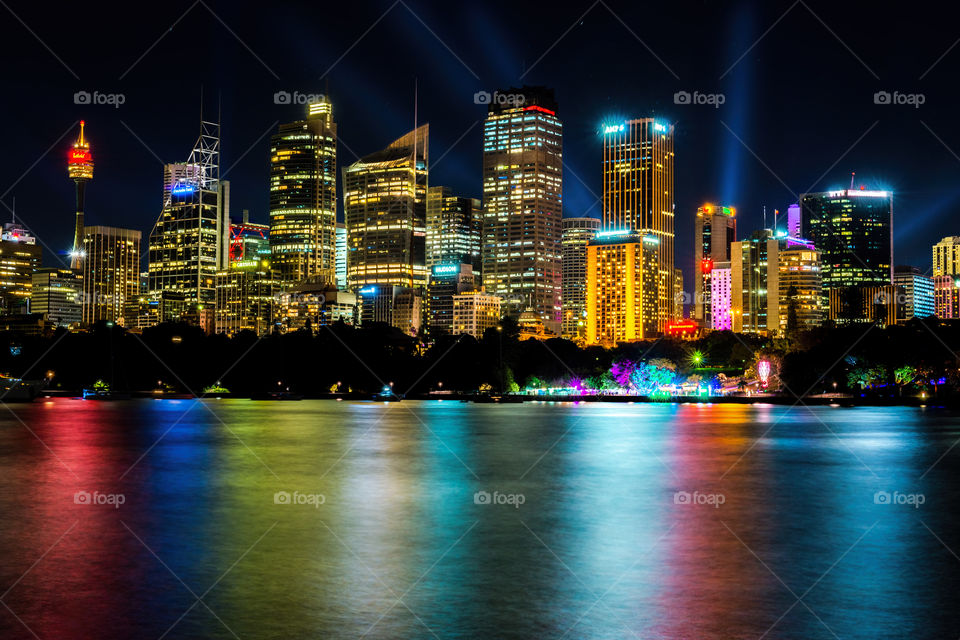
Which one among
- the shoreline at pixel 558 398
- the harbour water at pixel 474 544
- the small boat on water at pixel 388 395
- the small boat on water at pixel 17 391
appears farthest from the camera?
the small boat on water at pixel 388 395

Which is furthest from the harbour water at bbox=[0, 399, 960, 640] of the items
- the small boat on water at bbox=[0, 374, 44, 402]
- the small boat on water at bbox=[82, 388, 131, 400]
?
the small boat on water at bbox=[82, 388, 131, 400]

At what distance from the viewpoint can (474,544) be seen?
24.1 m

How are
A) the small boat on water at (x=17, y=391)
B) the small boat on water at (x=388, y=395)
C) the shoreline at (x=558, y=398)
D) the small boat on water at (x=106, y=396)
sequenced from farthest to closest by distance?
the small boat on water at (x=388, y=395), the small boat on water at (x=106, y=396), the shoreline at (x=558, y=398), the small boat on water at (x=17, y=391)

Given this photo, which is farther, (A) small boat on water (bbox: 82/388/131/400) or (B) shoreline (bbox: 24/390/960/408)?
(A) small boat on water (bbox: 82/388/131/400)

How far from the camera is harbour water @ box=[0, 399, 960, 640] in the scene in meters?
17.0

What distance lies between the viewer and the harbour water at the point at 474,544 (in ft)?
55.9

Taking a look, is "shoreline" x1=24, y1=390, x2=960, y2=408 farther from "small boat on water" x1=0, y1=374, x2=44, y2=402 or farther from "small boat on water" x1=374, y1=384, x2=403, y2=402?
"small boat on water" x1=0, y1=374, x2=44, y2=402

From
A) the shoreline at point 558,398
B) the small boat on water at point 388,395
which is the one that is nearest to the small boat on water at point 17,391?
the shoreline at point 558,398

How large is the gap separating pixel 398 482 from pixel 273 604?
65.2 feet

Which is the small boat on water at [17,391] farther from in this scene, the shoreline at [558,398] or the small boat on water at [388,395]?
the small boat on water at [388,395]

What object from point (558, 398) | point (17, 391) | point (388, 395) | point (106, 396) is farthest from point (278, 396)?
point (558, 398)

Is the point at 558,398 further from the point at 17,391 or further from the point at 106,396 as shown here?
the point at 17,391

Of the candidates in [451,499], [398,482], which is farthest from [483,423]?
[451,499]

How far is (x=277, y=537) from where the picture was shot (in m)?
24.8
